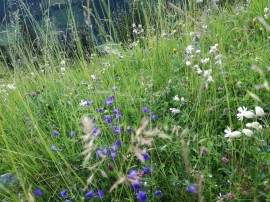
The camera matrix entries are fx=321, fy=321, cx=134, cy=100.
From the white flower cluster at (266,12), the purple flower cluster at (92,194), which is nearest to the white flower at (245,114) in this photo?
the purple flower cluster at (92,194)

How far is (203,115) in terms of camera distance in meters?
1.82

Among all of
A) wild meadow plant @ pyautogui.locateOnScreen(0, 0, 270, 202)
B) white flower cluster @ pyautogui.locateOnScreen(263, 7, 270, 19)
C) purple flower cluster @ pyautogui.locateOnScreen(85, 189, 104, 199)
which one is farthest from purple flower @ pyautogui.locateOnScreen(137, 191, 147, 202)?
white flower cluster @ pyautogui.locateOnScreen(263, 7, 270, 19)

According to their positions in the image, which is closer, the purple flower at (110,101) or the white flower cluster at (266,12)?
the purple flower at (110,101)

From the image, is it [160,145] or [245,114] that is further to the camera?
[160,145]

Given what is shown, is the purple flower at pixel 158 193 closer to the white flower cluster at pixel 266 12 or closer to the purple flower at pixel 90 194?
the purple flower at pixel 90 194

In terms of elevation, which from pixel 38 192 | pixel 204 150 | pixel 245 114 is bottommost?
pixel 38 192

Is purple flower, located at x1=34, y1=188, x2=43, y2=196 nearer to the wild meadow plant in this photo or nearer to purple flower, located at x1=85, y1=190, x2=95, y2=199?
the wild meadow plant

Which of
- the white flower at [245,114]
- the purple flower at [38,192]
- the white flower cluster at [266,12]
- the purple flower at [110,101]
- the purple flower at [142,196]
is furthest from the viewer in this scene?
the white flower cluster at [266,12]

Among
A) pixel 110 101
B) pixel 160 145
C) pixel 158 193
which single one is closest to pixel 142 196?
pixel 158 193

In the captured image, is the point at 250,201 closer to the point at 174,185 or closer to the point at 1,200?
the point at 174,185

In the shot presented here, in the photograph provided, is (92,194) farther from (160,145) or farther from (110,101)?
(110,101)

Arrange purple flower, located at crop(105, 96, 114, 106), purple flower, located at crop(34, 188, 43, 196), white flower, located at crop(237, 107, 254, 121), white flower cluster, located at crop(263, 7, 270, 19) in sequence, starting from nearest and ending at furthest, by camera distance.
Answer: white flower, located at crop(237, 107, 254, 121) → purple flower, located at crop(34, 188, 43, 196) → purple flower, located at crop(105, 96, 114, 106) → white flower cluster, located at crop(263, 7, 270, 19)

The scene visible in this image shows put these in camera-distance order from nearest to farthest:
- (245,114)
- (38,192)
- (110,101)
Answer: (245,114), (38,192), (110,101)

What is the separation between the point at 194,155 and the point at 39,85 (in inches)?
89.1
